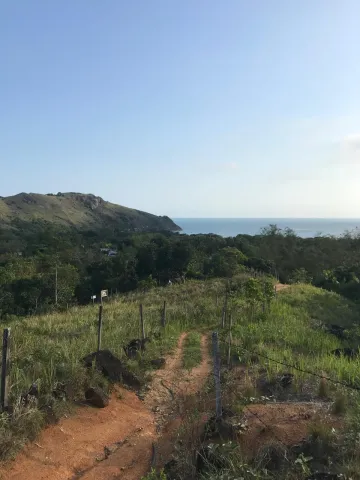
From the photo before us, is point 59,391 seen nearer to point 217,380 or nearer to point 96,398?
point 96,398

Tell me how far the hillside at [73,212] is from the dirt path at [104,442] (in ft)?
321

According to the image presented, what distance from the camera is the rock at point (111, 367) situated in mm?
7422

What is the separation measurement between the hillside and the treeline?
57.5 m

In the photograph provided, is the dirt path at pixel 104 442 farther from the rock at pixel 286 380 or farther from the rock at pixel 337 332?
the rock at pixel 337 332

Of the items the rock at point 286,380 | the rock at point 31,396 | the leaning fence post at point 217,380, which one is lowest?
the rock at point 286,380

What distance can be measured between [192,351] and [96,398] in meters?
4.33

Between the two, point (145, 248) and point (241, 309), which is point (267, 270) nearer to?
point (145, 248)

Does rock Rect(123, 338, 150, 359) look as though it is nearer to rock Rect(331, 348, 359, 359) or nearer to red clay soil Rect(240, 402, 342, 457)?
red clay soil Rect(240, 402, 342, 457)

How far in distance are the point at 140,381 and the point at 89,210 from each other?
503ft

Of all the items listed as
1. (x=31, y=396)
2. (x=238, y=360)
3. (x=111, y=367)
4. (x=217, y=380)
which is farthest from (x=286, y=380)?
(x=31, y=396)

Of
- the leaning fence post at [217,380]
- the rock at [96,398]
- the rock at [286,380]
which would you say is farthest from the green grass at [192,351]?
the leaning fence post at [217,380]

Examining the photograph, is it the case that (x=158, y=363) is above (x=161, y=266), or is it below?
above

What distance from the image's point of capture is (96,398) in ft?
21.7

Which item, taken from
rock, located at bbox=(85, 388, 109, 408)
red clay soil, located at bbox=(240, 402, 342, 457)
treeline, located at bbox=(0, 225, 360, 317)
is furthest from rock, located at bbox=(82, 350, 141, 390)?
treeline, located at bbox=(0, 225, 360, 317)
